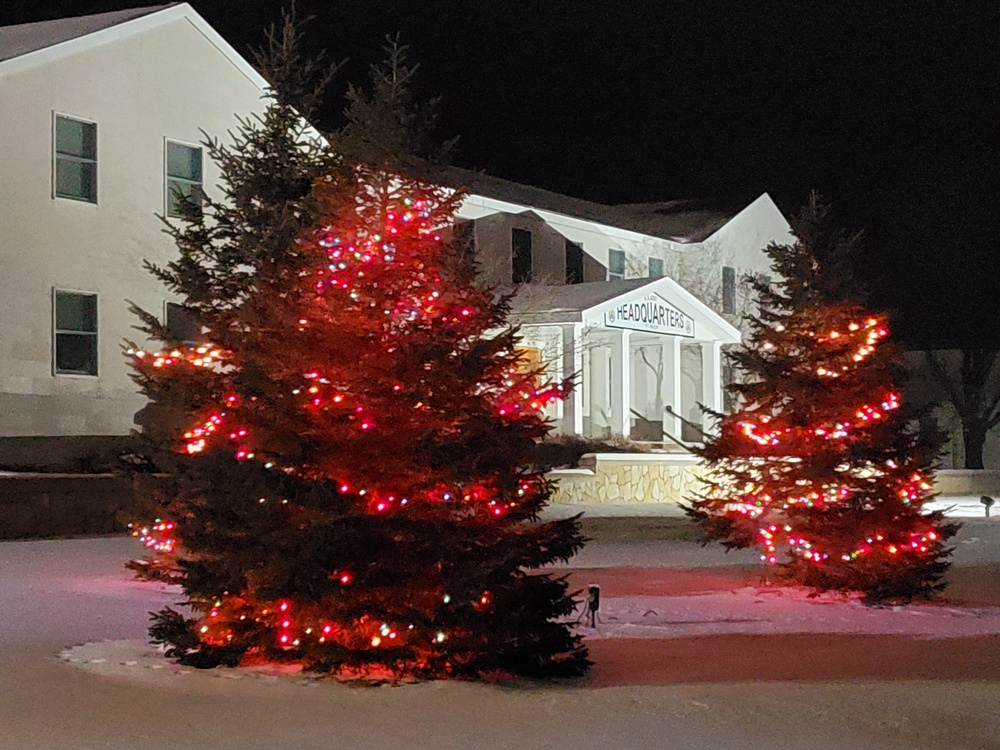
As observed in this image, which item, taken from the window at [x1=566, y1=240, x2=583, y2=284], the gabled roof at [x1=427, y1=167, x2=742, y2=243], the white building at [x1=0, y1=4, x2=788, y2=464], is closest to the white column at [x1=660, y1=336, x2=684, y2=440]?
the window at [x1=566, y1=240, x2=583, y2=284]

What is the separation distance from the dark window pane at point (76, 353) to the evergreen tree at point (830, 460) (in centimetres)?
1225

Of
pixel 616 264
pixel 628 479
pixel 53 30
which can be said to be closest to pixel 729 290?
pixel 616 264

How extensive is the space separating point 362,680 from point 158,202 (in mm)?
16357

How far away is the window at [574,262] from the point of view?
33.4m

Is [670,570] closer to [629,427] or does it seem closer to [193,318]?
[193,318]

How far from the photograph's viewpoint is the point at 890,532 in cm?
1291

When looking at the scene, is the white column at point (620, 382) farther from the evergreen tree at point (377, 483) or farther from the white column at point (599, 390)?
the evergreen tree at point (377, 483)

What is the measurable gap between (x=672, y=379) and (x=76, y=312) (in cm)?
1508

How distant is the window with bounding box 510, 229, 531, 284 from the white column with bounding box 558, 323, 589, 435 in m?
2.94

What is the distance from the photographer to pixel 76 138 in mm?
22234

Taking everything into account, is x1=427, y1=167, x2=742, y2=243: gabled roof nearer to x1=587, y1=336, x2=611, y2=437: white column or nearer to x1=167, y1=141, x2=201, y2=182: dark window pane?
x1=587, y1=336, x2=611, y2=437: white column

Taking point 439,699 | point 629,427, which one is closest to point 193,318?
point 439,699

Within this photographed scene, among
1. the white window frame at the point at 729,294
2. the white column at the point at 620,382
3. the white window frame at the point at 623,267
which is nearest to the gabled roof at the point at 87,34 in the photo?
the white column at the point at 620,382

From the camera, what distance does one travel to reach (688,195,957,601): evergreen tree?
12977mm
